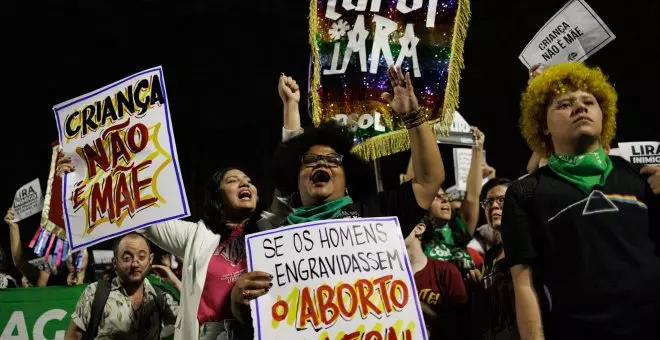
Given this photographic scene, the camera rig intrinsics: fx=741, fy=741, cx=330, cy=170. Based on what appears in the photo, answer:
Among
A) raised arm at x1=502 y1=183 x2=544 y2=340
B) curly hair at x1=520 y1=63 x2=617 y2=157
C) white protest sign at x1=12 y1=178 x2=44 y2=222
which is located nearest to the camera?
raised arm at x1=502 y1=183 x2=544 y2=340

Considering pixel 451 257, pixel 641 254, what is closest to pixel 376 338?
pixel 641 254

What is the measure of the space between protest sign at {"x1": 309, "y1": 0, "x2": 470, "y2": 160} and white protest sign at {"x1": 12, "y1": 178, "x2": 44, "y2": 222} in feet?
16.0

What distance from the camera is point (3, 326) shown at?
548cm

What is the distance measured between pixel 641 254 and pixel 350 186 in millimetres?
1175

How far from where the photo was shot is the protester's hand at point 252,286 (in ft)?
8.41

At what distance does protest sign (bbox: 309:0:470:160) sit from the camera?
386 cm

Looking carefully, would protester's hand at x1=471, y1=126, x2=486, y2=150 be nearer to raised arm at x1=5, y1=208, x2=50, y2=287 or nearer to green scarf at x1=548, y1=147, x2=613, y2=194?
green scarf at x1=548, y1=147, x2=613, y2=194

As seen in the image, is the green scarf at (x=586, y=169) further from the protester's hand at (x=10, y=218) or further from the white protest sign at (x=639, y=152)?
the protester's hand at (x=10, y=218)

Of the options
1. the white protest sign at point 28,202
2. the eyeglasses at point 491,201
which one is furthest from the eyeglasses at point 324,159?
the white protest sign at point 28,202

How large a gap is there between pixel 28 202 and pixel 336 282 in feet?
20.5

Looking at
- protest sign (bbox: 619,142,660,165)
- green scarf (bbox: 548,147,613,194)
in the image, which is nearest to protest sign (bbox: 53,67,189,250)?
green scarf (bbox: 548,147,613,194)

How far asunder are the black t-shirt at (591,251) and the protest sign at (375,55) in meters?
1.42

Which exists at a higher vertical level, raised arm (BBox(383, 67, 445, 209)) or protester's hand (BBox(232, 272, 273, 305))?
raised arm (BBox(383, 67, 445, 209))

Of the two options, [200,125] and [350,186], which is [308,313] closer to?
[350,186]
